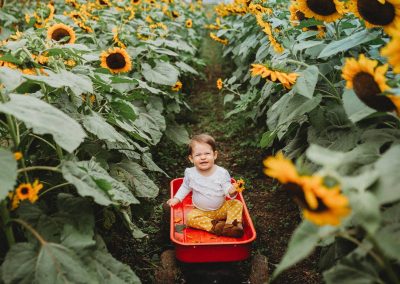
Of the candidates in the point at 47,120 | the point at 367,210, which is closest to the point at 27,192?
the point at 47,120

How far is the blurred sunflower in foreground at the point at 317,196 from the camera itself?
1157 millimetres

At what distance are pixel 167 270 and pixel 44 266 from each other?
1091 mm

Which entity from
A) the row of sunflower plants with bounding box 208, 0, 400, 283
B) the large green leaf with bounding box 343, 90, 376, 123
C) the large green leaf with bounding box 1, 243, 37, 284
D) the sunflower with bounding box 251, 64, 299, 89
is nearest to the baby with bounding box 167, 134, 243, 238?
the row of sunflower plants with bounding box 208, 0, 400, 283

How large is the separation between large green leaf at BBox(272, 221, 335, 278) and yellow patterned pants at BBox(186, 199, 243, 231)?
59.4 inches

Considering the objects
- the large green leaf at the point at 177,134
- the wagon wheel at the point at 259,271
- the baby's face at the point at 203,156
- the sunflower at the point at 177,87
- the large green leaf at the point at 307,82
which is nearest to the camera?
the large green leaf at the point at 307,82

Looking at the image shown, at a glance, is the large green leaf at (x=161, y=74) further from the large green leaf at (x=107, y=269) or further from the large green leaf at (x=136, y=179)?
the large green leaf at (x=107, y=269)

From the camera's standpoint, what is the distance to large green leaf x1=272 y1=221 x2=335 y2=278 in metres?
1.19

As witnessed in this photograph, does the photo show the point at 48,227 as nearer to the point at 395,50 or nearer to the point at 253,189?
the point at 395,50

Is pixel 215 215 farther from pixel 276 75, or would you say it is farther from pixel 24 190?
pixel 24 190

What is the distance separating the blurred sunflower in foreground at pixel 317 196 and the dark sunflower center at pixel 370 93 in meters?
0.58

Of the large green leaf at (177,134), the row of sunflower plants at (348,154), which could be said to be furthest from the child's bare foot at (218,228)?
the large green leaf at (177,134)

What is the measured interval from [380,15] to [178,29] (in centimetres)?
565

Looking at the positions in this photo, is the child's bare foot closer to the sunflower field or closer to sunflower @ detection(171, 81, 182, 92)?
the sunflower field

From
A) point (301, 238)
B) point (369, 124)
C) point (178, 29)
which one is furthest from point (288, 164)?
point (178, 29)
